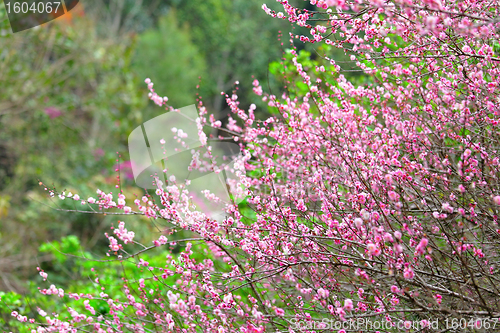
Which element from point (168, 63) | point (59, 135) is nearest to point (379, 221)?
point (59, 135)

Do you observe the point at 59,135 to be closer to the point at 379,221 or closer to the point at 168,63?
the point at 168,63

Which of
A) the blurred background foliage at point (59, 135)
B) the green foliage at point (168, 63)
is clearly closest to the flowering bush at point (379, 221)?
the blurred background foliage at point (59, 135)

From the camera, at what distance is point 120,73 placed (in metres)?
10.5

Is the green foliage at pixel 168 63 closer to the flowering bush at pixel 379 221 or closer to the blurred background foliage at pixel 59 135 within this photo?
the blurred background foliage at pixel 59 135

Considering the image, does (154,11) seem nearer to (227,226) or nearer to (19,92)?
(19,92)

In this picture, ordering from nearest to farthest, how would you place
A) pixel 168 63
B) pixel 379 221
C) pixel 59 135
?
pixel 379 221 < pixel 59 135 < pixel 168 63

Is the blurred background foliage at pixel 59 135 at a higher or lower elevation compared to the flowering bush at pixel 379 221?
higher

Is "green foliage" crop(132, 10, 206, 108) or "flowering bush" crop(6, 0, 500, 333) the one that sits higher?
"green foliage" crop(132, 10, 206, 108)

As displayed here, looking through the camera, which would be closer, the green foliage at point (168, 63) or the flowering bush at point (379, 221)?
the flowering bush at point (379, 221)

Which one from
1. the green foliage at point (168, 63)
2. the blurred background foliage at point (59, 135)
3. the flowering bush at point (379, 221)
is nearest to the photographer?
the flowering bush at point (379, 221)

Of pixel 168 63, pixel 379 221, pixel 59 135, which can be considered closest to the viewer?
pixel 379 221

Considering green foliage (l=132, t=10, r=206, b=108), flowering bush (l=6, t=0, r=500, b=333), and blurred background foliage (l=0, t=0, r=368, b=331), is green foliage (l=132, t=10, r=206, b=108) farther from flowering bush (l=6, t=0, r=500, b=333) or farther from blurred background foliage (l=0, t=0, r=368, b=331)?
flowering bush (l=6, t=0, r=500, b=333)

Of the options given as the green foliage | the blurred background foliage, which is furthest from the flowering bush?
the green foliage

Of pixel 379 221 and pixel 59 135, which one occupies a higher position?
pixel 59 135
